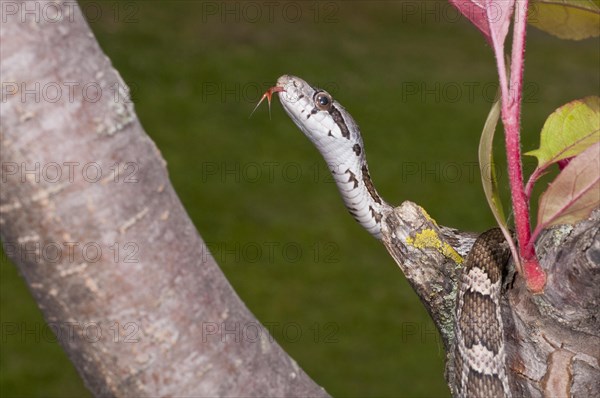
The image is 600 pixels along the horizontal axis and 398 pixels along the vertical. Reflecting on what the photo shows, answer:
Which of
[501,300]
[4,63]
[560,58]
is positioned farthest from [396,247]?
[560,58]

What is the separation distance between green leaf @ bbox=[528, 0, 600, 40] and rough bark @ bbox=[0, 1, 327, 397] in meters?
0.87

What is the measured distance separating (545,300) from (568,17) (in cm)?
62

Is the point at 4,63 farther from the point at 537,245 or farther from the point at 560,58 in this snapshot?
the point at 560,58

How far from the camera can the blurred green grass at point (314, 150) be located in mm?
7621

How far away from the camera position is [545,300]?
1.40 metres

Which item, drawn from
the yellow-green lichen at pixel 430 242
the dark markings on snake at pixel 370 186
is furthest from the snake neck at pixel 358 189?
the yellow-green lichen at pixel 430 242

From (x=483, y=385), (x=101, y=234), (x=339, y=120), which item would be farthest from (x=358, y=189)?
(x=101, y=234)

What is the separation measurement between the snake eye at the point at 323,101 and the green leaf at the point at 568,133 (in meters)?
1.72

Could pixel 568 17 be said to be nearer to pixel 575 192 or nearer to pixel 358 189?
pixel 575 192

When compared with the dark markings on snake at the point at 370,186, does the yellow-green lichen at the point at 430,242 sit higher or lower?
higher

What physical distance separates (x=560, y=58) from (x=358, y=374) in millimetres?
9644

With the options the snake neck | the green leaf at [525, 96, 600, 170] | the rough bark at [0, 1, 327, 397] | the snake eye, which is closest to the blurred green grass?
the snake eye

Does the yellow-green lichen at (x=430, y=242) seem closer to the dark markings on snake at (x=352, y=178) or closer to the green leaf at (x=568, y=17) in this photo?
the green leaf at (x=568, y=17)

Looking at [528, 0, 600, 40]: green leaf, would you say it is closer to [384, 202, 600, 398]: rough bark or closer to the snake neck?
[384, 202, 600, 398]: rough bark
